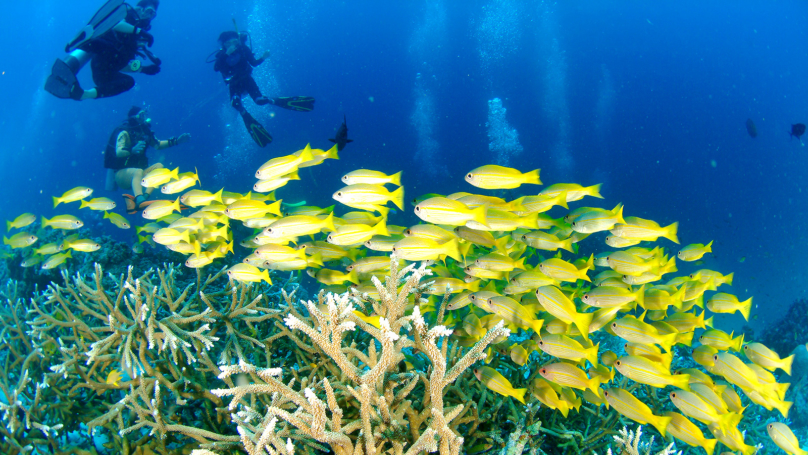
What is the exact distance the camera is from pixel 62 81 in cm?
791

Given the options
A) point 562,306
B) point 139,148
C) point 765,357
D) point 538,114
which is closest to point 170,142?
point 139,148

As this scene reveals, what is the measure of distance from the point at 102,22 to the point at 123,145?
3102mm

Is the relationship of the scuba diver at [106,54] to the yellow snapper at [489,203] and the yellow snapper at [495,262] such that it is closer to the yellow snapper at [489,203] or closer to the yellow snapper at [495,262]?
the yellow snapper at [489,203]

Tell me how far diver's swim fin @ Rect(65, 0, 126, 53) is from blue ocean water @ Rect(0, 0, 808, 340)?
42.5 feet

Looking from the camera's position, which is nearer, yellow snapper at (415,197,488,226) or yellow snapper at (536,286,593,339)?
yellow snapper at (536,286,593,339)

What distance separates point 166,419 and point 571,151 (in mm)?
43427

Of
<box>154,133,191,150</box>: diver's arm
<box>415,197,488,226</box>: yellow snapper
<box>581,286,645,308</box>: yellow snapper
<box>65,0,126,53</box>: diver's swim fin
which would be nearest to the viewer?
<box>415,197,488,226</box>: yellow snapper

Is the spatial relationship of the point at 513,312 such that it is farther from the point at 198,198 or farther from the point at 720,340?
the point at 198,198

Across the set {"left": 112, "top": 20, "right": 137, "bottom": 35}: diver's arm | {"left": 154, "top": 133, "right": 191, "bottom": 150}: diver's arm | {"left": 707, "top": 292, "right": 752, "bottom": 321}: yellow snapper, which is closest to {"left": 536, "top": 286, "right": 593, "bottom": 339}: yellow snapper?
{"left": 707, "top": 292, "right": 752, "bottom": 321}: yellow snapper

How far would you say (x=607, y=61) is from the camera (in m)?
64.5

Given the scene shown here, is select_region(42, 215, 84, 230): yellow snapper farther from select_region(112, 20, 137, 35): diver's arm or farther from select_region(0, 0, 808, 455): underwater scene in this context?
select_region(112, 20, 137, 35): diver's arm

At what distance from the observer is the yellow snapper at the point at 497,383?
2.66 m

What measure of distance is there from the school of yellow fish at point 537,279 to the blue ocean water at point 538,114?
47.1 feet

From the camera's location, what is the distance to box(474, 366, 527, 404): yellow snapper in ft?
8.72
